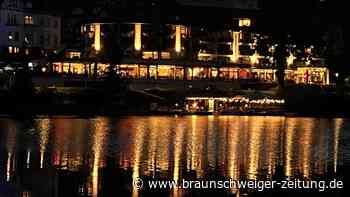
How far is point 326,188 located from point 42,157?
11968 mm

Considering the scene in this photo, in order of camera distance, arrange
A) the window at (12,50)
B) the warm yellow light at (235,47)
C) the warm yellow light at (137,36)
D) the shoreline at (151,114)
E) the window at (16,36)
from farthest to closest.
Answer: the warm yellow light at (235,47) → the warm yellow light at (137,36) → the window at (16,36) → the window at (12,50) → the shoreline at (151,114)

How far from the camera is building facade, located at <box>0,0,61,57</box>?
10581cm

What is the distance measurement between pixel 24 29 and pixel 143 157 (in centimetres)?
8078

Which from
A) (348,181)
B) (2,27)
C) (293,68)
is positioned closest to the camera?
(348,181)

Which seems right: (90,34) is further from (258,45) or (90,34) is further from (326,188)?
(326,188)

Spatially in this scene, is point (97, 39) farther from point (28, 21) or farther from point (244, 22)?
point (244, 22)

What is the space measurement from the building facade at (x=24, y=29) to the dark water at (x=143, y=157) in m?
57.9

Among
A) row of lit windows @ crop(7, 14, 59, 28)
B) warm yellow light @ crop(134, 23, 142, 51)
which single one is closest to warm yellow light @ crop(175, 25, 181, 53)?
warm yellow light @ crop(134, 23, 142, 51)

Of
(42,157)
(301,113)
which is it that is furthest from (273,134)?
(301,113)

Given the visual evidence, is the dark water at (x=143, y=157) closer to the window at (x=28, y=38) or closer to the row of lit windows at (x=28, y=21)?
the row of lit windows at (x=28, y=21)

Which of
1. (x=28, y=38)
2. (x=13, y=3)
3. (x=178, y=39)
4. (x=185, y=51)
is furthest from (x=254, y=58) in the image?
(x=13, y=3)

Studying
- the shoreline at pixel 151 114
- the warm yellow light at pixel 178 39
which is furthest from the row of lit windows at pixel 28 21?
the shoreline at pixel 151 114

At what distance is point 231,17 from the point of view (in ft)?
432

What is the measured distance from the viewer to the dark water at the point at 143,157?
2234 cm
